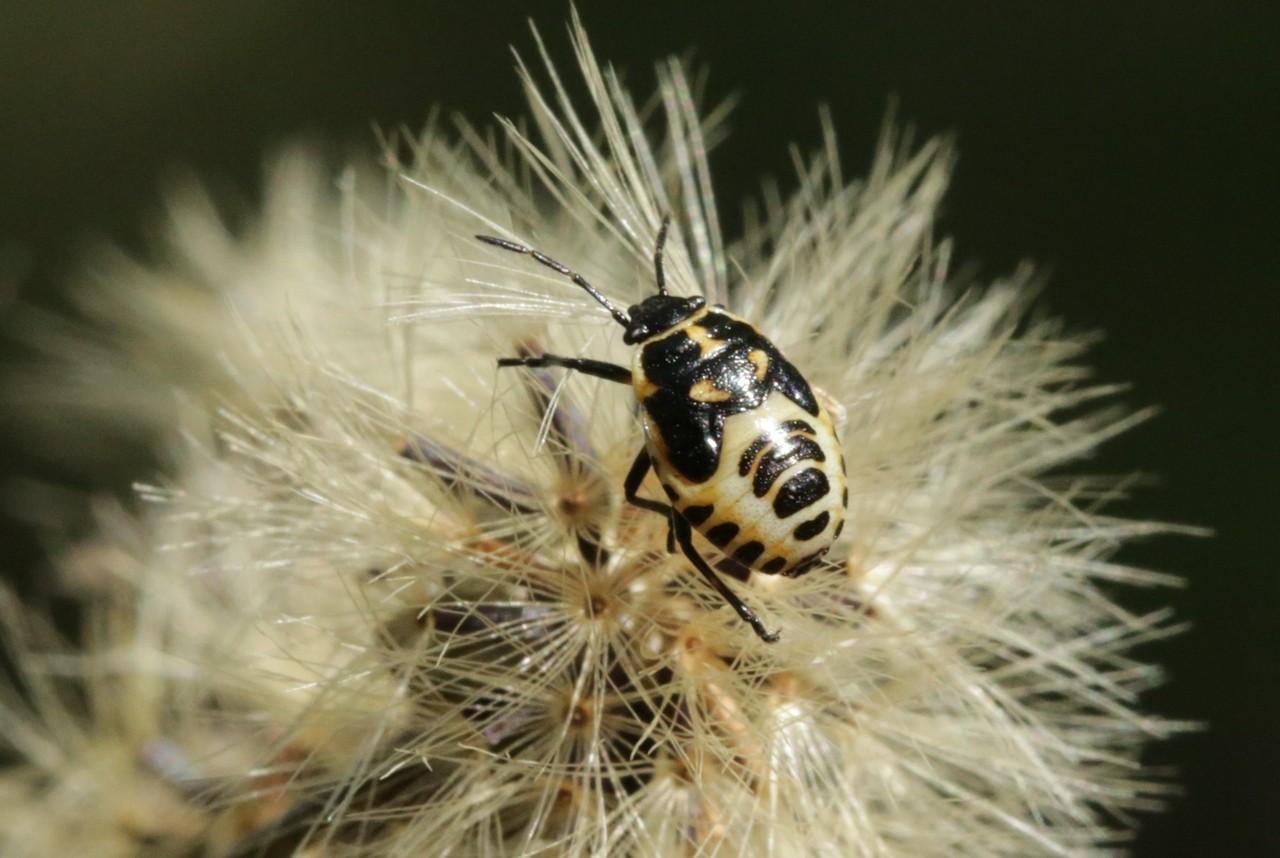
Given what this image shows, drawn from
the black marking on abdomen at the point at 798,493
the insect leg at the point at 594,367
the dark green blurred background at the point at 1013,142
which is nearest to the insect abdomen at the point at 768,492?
the black marking on abdomen at the point at 798,493

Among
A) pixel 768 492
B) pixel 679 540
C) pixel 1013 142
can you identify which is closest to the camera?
pixel 768 492

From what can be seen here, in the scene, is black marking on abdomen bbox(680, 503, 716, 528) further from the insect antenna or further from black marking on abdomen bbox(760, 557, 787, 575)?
the insect antenna

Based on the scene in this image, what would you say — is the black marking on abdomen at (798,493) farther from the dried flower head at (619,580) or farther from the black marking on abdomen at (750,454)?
the dried flower head at (619,580)

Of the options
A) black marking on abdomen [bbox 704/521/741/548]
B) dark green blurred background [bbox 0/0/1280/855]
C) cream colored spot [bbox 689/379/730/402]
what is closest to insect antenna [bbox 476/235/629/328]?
cream colored spot [bbox 689/379/730/402]

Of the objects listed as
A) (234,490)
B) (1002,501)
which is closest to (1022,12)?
(1002,501)

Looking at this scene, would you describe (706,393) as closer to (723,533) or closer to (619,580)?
(723,533)

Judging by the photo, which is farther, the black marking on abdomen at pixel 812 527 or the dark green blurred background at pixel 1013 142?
the dark green blurred background at pixel 1013 142

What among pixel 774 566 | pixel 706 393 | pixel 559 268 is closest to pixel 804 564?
pixel 774 566
